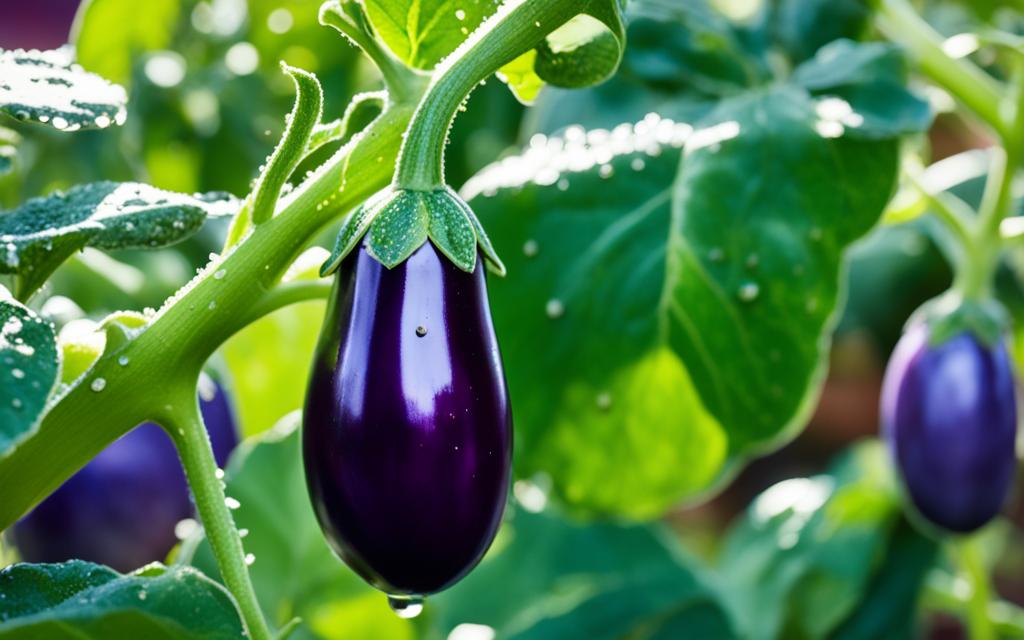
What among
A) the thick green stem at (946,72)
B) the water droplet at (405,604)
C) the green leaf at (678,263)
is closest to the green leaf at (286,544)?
the green leaf at (678,263)

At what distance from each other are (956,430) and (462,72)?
0.42m

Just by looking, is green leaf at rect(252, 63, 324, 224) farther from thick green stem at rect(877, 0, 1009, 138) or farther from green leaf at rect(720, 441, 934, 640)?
green leaf at rect(720, 441, 934, 640)

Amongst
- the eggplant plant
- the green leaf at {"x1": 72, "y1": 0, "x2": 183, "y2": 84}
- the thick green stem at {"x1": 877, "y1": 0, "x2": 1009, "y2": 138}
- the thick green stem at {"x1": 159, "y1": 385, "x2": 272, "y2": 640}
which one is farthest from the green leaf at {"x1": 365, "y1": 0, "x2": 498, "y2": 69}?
the green leaf at {"x1": 72, "y1": 0, "x2": 183, "y2": 84}

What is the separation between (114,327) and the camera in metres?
0.33

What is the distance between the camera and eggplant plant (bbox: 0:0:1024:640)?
315 mm

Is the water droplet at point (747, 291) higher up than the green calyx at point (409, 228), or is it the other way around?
the green calyx at point (409, 228)

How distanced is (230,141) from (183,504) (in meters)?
0.33

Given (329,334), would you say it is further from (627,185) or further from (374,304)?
(627,185)

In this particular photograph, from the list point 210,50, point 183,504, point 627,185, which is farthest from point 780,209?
point 210,50

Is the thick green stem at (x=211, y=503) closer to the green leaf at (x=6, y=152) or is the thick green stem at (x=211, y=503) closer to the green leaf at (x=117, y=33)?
the green leaf at (x=6, y=152)

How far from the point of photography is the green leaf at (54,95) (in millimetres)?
332

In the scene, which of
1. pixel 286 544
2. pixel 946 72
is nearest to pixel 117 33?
pixel 286 544

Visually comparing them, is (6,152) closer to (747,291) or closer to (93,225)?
(93,225)

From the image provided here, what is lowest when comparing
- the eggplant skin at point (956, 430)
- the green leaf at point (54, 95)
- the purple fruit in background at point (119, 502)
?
the eggplant skin at point (956, 430)
